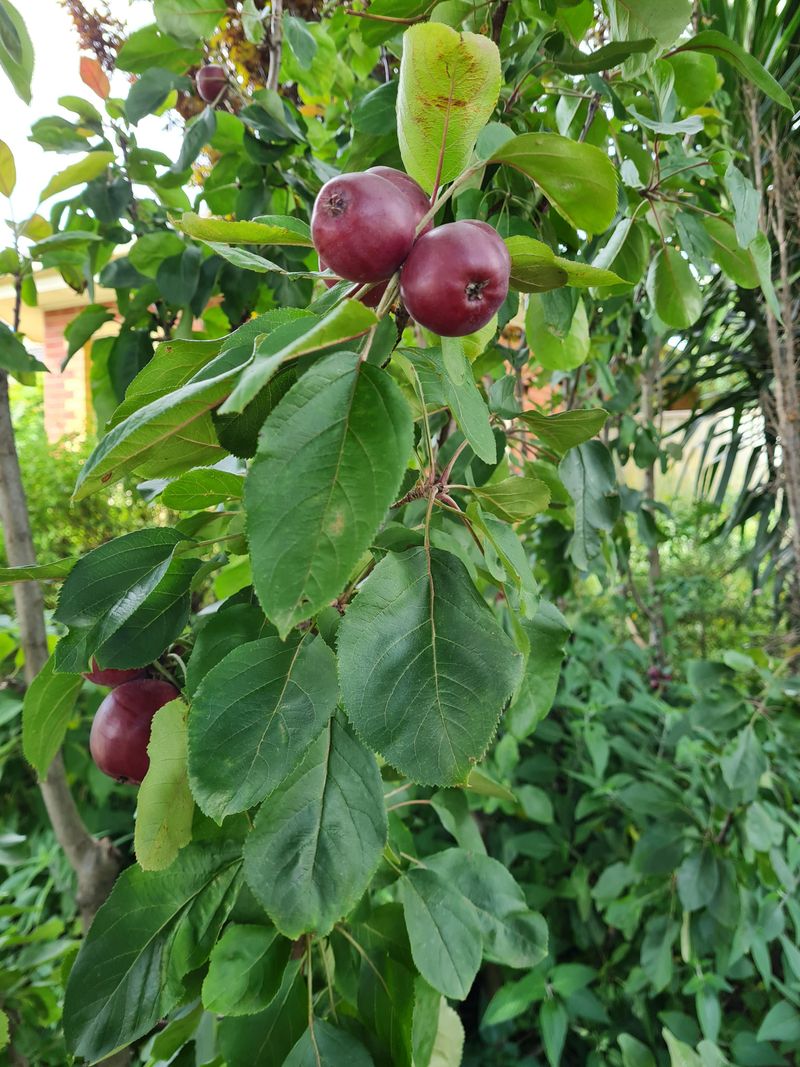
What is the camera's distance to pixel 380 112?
0.60m

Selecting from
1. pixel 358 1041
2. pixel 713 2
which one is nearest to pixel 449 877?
pixel 358 1041

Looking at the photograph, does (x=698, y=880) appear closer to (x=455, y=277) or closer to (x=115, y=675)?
(x=115, y=675)

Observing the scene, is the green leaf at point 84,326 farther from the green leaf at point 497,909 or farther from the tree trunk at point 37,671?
the green leaf at point 497,909

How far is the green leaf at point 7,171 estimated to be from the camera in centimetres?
84

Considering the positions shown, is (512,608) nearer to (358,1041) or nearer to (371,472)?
(371,472)

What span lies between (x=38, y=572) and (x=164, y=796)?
0.14 meters

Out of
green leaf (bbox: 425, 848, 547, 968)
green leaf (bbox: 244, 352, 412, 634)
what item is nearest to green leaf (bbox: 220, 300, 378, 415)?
green leaf (bbox: 244, 352, 412, 634)

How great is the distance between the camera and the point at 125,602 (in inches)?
15.9

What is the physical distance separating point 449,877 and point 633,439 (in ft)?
Answer: 3.76

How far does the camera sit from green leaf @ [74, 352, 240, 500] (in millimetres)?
288

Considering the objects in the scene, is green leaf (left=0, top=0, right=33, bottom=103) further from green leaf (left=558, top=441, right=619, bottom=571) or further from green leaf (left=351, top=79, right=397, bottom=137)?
green leaf (left=558, top=441, right=619, bottom=571)

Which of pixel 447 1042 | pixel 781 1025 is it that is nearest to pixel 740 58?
pixel 447 1042

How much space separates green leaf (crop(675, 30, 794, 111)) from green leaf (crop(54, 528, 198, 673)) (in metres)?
0.52

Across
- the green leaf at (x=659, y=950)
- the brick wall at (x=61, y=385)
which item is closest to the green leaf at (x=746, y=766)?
the green leaf at (x=659, y=950)
